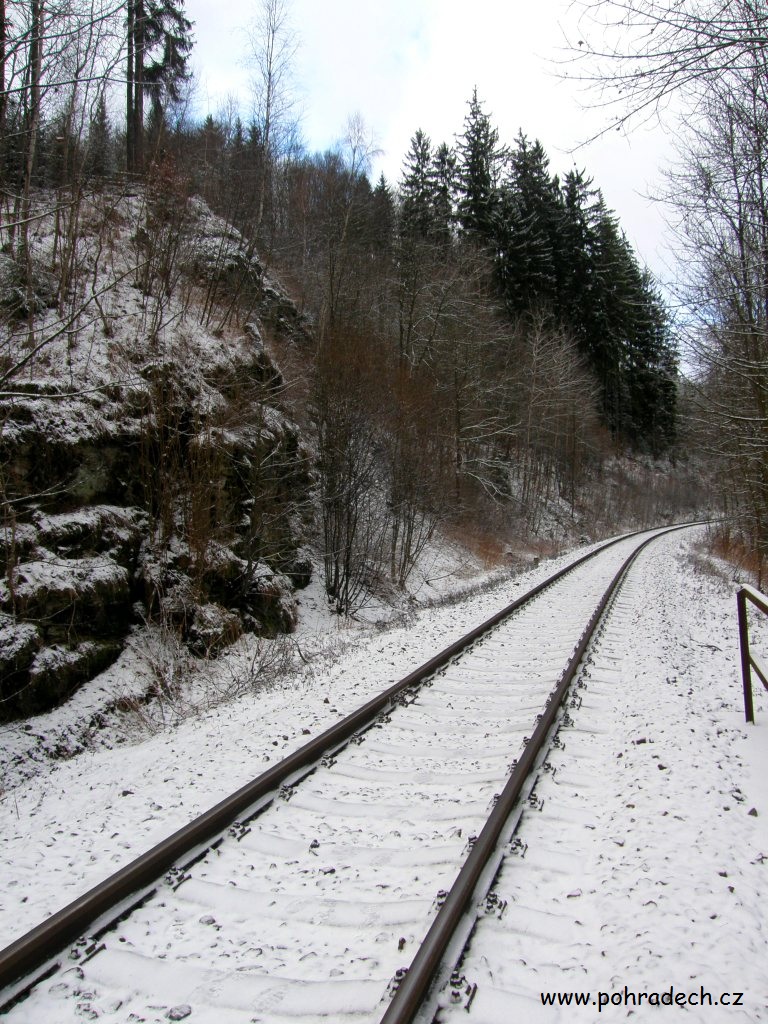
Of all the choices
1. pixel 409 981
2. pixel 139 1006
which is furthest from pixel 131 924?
pixel 409 981

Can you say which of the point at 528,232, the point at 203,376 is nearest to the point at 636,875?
the point at 203,376

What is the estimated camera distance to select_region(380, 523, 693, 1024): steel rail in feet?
7.43

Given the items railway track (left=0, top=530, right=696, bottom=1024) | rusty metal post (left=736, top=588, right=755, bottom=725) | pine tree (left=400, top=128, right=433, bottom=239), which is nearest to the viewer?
railway track (left=0, top=530, right=696, bottom=1024)

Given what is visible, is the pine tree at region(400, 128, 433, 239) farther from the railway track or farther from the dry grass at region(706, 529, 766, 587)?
the railway track

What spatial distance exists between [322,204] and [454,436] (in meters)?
12.9

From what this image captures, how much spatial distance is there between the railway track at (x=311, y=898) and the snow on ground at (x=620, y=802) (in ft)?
1.26

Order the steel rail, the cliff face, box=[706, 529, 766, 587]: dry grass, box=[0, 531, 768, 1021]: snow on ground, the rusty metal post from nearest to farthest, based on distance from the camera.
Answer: the steel rail
box=[0, 531, 768, 1021]: snow on ground
the rusty metal post
the cliff face
box=[706, 529, 766, 587]: dry grass

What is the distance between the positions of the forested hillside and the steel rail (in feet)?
16.2

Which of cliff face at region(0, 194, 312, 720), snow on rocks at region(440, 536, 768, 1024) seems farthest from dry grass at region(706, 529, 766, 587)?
cliff face at region(0, 194, 312, 720)

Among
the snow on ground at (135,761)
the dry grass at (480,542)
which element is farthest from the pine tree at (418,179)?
the snow on ground at (135,761)

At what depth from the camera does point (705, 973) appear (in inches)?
101

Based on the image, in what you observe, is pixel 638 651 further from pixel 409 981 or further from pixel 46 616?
pixel 46 616

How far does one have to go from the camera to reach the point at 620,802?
4.06 metres

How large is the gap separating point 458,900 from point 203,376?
11.5m
